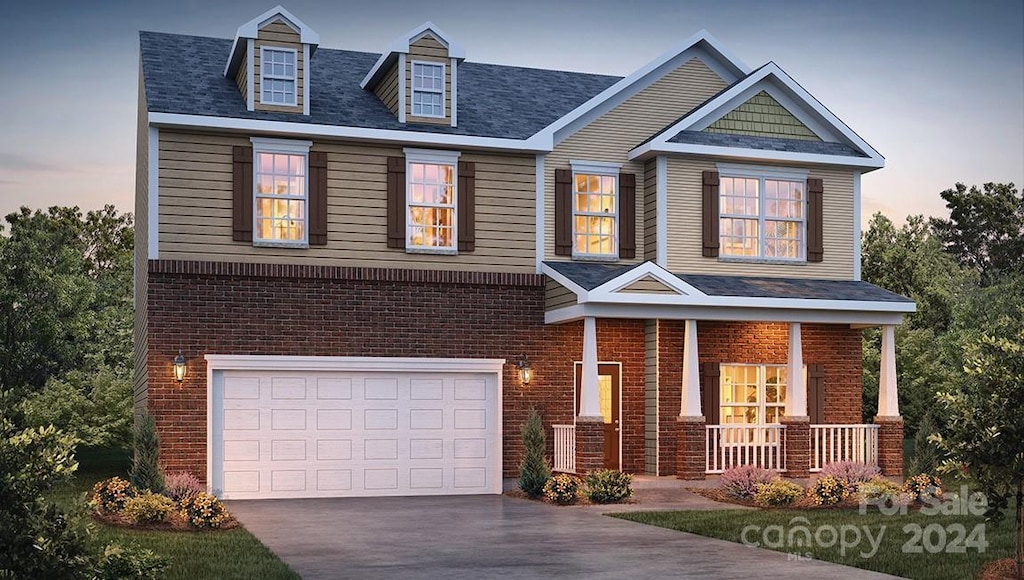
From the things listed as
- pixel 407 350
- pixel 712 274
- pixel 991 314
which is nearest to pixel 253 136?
A: pixel 407 350

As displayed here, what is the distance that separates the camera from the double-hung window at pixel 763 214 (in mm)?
24469

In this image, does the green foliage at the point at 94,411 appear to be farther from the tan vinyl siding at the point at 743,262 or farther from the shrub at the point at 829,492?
the shrub at the point at 829,492

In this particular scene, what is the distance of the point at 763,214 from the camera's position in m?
24.7

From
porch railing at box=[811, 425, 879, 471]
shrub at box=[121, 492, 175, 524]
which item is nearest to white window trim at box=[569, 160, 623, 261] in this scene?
porch railing at box=[811, 425, 879, 471]

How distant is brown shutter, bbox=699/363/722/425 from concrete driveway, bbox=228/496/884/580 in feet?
16.8

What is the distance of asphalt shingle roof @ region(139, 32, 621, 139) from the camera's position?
22.1 meters

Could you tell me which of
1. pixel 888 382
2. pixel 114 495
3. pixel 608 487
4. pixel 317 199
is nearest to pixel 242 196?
pixel 317 199

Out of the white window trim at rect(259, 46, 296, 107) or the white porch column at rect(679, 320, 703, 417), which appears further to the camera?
the white porch column at rect(679, 320, 703, 417)

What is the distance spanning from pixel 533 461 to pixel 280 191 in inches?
254

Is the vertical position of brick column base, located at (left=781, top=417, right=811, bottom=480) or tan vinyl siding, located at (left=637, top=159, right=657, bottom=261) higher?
tan vinyl siding, located at (left=637, top=159, right=657, bottom=261)

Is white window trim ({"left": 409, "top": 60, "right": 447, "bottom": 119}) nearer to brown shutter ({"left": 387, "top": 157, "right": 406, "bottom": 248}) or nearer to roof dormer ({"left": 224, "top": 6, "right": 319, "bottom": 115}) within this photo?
brown shutter ({"left": 387, "top": 157, "right": 406, "bottom": 248})

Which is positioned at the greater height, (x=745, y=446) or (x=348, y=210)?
(x=348, y=210)

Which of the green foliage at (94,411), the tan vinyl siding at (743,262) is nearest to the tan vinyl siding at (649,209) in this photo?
the tan vinyl siding at (743,262)

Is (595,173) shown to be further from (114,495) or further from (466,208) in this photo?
(114,495)
